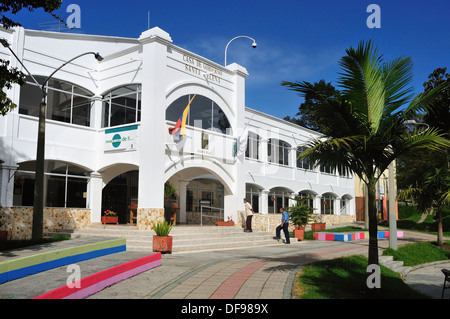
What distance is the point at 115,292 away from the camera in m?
7.37

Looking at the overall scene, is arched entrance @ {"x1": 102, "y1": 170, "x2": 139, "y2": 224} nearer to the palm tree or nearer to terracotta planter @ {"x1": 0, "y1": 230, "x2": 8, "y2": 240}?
terracotta planter @ {"x1": 0, "y1": 230, "x2": 8, "y2": 240}

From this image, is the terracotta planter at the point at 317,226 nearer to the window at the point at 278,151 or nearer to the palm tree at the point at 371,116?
the window at the point at 278,151

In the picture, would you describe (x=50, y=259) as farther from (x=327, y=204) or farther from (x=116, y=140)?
(x=327, y=204)

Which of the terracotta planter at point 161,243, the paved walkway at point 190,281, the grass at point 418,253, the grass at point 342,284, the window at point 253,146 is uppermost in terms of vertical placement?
the window at point 253,146

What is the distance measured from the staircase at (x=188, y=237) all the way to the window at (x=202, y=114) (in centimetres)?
507

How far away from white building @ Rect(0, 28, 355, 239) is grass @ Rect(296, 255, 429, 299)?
8115mm

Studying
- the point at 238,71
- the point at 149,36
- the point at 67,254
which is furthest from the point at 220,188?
the point at 67,254

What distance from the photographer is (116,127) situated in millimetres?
18344

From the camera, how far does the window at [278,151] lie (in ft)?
95.5

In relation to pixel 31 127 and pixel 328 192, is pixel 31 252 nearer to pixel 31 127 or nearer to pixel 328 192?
pixel 31 127

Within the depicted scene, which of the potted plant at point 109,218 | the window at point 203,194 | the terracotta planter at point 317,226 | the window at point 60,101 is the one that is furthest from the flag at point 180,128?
the terracotta planter at point 317,226

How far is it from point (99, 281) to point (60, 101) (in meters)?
12.9

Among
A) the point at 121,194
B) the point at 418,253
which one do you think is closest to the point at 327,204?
the point at 418,253

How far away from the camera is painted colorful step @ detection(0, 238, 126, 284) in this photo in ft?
25.4
